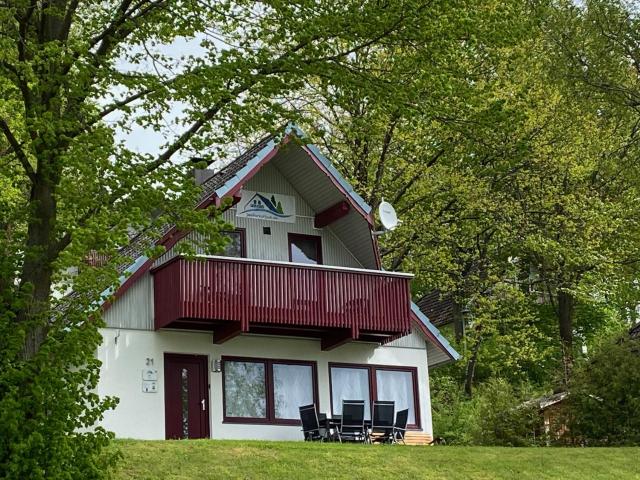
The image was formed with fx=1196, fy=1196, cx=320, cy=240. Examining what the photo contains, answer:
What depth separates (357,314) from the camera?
93.4ft

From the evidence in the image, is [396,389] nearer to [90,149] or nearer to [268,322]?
[268,322]

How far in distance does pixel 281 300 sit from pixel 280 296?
0.09m

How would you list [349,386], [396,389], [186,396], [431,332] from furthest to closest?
[431,332], [396,389], [349,386], [186,396]

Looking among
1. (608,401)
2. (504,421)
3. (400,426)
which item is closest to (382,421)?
(400,426)

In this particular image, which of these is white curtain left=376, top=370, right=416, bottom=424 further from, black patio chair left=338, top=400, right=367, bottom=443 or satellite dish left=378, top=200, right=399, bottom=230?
satellite dish left=378, top=200, right=399, bottom=230

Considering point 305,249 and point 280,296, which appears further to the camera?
point 305,249

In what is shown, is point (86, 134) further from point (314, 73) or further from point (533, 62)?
point (533, 62)

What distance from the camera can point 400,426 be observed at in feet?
92.9

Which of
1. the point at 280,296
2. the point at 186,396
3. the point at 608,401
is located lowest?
the point at 608,401

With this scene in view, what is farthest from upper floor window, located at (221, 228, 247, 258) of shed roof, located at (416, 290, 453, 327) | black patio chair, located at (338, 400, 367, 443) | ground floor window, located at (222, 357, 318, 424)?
shed roof, located at (416, 290, 453, 327)

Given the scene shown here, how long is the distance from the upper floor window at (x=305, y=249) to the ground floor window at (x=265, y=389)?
2715mm

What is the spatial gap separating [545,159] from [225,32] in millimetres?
18328

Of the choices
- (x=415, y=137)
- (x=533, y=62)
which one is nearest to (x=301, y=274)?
(x=415, y=137)

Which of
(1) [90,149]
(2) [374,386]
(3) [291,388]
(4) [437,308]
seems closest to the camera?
(1) [90,149]
